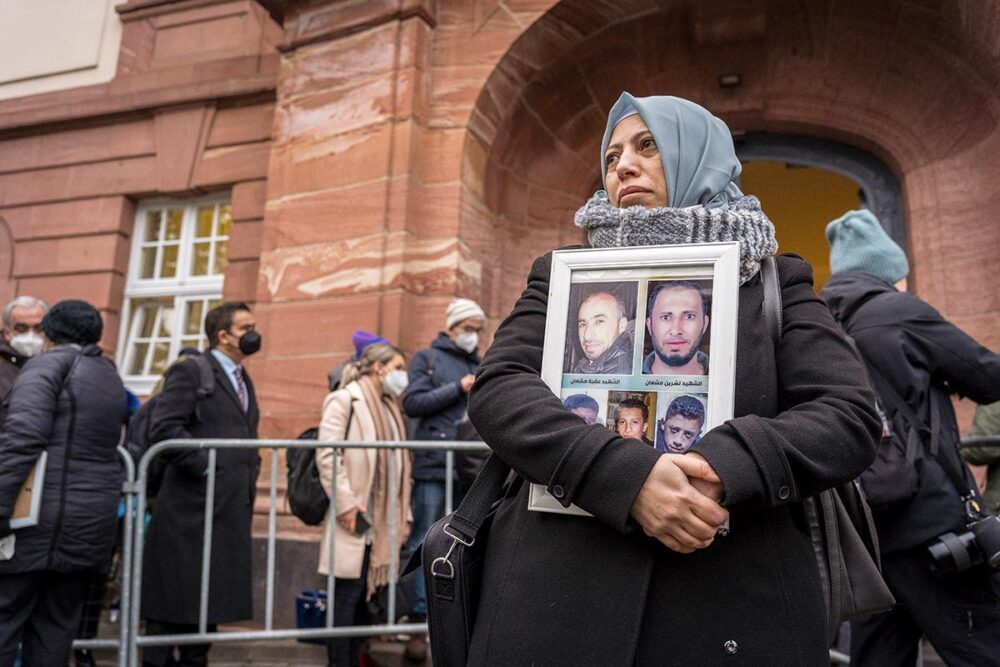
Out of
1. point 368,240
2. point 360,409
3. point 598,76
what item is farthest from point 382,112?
point 360,409

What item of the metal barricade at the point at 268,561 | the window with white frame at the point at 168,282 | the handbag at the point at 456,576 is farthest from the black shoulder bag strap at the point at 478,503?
the window with white frame at the point at 168,282

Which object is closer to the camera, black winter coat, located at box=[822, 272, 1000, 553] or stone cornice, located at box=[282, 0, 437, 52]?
black winter coat, located at box=[822, 272, 1000, 553]

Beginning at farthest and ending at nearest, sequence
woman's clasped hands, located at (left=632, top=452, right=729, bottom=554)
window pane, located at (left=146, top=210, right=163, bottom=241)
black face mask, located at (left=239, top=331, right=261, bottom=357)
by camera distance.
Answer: window pane, located at (left=146, top=210, right=163, bottom=241) → black face mask, located at (left=239, top=331, right=261, bottom=357) → woman's clasped hands, located at (left=632, top=452, right=729, bottom=554)

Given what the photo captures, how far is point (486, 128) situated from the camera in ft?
23.3

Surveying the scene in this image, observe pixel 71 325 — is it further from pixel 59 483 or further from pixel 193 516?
pixel 193 516

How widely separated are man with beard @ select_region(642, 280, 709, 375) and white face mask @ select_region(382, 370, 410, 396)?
12.0ft

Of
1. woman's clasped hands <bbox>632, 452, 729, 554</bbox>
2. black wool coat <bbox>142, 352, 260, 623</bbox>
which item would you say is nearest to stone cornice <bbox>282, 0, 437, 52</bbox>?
black wool coat <bbox>142, 352, 260, 623</bbox>

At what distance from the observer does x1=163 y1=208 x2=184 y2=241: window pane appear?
8938mm

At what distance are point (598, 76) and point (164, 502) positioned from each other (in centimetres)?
513

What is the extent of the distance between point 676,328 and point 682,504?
0.30 meters

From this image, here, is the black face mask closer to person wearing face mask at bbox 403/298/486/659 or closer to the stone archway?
person wearing face mask at bbox 403/298/486/659

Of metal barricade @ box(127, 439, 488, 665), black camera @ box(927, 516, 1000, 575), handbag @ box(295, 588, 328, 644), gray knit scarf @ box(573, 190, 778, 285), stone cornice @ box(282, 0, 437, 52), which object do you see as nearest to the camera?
gray knit scarf @ box(573, 190, 778, 285)

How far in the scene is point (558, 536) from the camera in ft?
4.82

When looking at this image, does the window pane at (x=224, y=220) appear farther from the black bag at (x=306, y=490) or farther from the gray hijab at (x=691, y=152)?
the gray hijab at (x=691, y=152)
